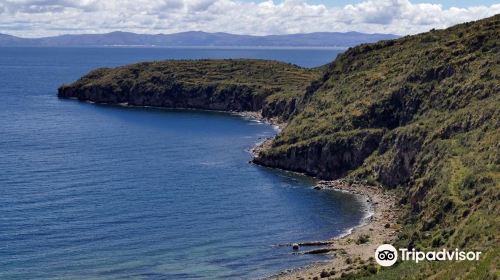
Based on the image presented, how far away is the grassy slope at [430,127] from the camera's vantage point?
82875 millimetres

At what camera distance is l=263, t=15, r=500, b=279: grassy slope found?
272ft

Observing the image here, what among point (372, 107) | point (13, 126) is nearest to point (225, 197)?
point (372, 107)

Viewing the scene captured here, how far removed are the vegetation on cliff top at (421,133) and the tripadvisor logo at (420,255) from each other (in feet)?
4.44

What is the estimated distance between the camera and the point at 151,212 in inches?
4267

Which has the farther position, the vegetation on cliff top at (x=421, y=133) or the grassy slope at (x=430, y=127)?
the vegetation on cliff top at (x=421, y=133)

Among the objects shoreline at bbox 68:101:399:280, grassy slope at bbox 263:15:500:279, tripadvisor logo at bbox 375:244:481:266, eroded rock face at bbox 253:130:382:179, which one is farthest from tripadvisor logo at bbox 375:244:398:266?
A: eroded rock face at bbox 253:130:382:179

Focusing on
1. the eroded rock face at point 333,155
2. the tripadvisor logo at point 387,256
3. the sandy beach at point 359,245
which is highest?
Result: the eroded rock face at point 333,155

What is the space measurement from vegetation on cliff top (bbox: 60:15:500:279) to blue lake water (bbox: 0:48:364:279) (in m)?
9.26

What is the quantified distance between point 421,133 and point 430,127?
2392 mm

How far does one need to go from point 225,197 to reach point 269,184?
13809 millimetres

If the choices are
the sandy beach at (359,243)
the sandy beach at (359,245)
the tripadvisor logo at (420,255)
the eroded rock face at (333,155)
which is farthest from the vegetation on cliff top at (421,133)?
the sandy beach at (359,245)

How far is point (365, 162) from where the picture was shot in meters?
135

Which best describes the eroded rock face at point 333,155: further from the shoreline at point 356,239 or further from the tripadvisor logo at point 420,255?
the tripadvisor logo at point 420,255

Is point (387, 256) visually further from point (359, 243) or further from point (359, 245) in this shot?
point (359, 243)
